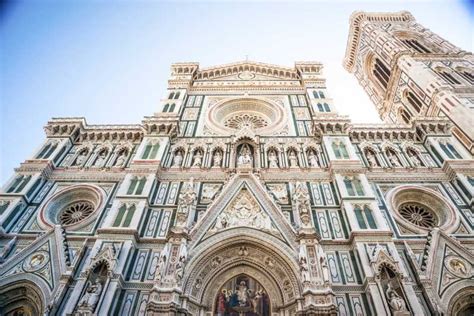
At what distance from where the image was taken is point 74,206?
42.7 feet

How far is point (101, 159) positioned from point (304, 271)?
9.93 metres

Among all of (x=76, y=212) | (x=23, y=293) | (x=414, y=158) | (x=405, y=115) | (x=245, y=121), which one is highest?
(x=405, y=115)

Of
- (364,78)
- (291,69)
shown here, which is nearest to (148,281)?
(291,69)

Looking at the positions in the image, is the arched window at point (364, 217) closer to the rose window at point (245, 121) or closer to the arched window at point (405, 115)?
the rose window at point (245, 121)

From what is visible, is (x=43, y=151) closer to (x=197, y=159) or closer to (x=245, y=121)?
(x=197, y=159)

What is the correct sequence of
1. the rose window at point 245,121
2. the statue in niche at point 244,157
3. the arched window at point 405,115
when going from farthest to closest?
the arched window at point 405,115
the rose window at point 245,121
the statue in niche at point 244,157

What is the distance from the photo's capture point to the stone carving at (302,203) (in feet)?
35.8

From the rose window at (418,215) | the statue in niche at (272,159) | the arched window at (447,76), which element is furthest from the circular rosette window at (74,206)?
the arched window at (447,76)

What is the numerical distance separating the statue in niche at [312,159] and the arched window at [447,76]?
38.6 ft

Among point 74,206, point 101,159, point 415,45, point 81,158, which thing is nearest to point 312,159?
point 101,159

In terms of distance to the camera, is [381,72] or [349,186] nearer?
[349,186]

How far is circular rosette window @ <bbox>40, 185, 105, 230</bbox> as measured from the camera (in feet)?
39.1

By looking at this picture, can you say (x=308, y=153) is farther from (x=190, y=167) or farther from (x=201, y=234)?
(x=201, y=234)

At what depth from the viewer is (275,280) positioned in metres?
10.1
